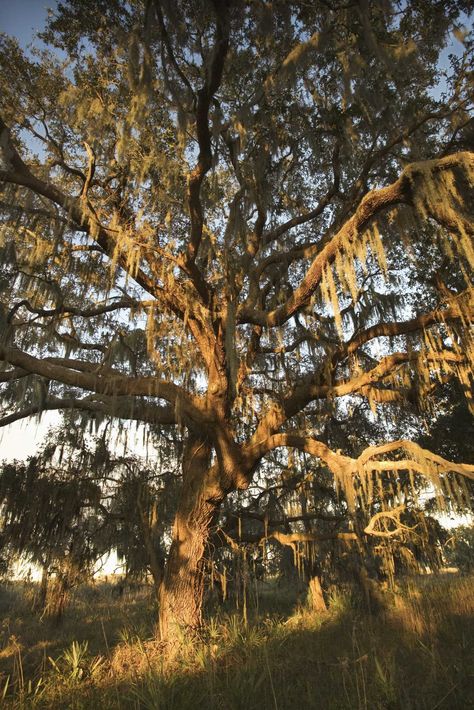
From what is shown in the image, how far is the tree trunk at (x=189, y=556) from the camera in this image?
507 cm

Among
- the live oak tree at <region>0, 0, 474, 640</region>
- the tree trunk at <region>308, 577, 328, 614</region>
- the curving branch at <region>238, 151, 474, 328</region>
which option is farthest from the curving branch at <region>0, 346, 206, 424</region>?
the tree trunk at <region>308, 577, 328, 614</region>

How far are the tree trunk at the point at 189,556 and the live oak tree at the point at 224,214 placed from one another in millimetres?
26

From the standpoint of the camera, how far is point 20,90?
6.28m

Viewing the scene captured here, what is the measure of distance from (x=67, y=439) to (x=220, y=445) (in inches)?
217

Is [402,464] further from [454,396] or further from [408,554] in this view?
[454,396]

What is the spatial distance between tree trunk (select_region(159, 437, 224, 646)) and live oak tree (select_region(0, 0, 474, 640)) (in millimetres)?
26

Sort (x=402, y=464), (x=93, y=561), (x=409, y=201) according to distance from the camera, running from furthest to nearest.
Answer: (x=93, y=561), (x=402, y=464), (x=409, y=201)

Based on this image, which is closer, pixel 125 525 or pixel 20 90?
pixel 20 90

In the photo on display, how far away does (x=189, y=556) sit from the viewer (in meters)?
5.39

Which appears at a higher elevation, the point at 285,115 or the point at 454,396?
the point at 285,115

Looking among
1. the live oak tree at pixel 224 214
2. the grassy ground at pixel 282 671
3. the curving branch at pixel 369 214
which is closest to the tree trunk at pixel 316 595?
the grassy ground at pixel 282 671

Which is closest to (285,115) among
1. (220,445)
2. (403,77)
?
(403,77)

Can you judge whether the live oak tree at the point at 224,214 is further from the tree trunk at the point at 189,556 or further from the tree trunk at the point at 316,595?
the tree trunk at the point at 316,595

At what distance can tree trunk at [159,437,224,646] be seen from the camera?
5.07 metres
